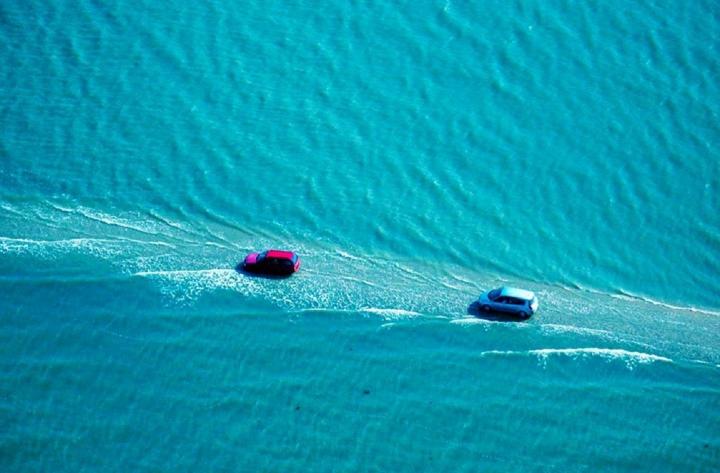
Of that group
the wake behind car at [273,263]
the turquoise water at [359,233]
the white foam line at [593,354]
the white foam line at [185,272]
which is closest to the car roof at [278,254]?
the wake behind car at [273,263]

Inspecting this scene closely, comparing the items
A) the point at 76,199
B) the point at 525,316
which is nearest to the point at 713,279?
the point at 525,316

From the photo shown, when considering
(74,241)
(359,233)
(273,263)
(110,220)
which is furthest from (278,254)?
(74,241)

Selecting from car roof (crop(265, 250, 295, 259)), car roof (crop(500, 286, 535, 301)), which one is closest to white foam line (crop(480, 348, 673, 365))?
car roof (crop(500, 286, 535, 301))

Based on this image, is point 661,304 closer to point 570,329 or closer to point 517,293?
point 570,329

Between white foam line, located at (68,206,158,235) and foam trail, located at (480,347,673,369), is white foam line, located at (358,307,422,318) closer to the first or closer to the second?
foam trail, located at (480,347,673,369)

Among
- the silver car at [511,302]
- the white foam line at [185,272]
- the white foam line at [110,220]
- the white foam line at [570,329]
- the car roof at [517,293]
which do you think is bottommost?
the white foam line at [185,272]

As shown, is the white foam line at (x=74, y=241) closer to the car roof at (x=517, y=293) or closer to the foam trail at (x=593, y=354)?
the car roof at (x=517, y=293)

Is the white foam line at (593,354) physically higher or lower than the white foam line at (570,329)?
lower
